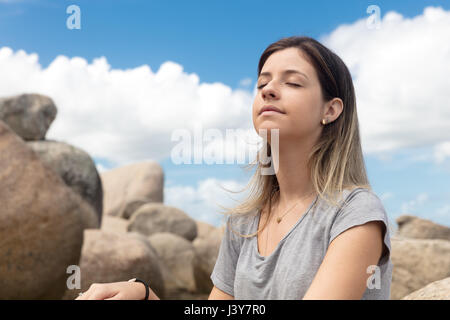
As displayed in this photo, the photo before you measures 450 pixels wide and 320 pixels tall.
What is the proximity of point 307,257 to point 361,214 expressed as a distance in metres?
0.25

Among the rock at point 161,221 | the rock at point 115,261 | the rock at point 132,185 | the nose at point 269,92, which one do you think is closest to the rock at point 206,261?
the rock at point 115,261

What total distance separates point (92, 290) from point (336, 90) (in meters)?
1.24

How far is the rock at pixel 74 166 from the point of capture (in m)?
11.0

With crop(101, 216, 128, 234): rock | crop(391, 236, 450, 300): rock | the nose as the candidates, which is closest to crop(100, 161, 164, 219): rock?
crop(101, 216, 128, 234): rock

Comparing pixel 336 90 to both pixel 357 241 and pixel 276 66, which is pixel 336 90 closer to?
pixel 276 66

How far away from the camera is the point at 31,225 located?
4.91 meters

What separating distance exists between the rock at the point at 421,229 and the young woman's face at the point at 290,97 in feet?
30.4

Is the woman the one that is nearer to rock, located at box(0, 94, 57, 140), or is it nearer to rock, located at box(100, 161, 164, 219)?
rock, located at box(0, 94, 57, 140)

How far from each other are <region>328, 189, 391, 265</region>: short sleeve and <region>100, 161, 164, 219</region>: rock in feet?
59.0

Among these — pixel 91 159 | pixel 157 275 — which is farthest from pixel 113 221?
pixel 157 275

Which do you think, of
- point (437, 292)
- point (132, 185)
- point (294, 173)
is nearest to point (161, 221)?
point (132, 185)

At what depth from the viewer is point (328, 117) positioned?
201 cm

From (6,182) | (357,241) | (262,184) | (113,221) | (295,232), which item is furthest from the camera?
(113,221)

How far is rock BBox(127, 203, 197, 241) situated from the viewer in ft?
42.3
